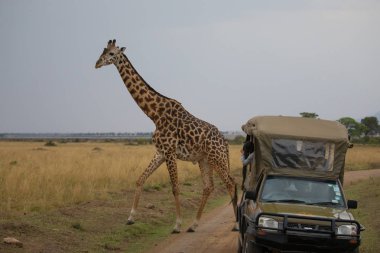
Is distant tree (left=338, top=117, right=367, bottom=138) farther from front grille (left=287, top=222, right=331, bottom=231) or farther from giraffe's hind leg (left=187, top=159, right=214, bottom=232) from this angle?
front grille (left=287, top=222, right=331, bottom=231)

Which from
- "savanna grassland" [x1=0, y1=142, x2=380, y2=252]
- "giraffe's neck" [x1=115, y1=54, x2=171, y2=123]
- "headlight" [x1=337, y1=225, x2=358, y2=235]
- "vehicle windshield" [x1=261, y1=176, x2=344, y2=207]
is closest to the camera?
"headlight" [x1=337, y1=225, x2=358, y2=235]

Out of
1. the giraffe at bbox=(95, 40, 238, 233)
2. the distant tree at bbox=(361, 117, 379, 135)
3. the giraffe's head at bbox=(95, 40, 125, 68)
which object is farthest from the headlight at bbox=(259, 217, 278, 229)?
the distant tree at bbox=(361, 117, 379, 135)

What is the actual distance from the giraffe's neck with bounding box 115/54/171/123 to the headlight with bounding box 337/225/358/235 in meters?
7.06

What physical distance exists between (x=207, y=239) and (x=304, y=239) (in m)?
4.19

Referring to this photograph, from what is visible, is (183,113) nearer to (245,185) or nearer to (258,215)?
(245,185)

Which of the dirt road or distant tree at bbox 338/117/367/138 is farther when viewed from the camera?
distant tree at bbox 338/117/367/138

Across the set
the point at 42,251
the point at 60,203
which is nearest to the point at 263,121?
the point at 42,251

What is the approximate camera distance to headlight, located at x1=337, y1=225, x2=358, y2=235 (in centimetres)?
797

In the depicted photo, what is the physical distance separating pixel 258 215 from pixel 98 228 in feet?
17.8

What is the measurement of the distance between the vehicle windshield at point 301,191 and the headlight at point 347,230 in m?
0.82

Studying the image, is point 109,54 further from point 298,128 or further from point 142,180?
point 298,128

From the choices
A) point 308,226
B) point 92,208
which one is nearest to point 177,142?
point 92,208

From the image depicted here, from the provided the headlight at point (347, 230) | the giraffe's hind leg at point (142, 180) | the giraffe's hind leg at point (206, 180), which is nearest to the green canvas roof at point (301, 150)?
the headlight at point (347, 230)

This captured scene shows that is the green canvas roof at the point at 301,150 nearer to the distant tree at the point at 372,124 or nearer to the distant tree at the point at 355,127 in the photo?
the distant tree at the point at 355,127
